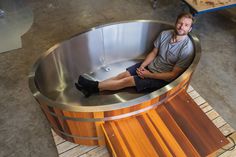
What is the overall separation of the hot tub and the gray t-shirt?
8 centimetres

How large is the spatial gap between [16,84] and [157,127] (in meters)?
1.60

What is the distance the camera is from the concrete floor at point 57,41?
1.97m

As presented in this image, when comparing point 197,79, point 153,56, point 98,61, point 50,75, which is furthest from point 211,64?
point 50,75

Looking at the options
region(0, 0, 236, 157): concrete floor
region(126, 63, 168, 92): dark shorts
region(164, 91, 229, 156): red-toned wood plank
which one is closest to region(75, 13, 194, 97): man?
region(126, 63, 168, 92): dark shorts

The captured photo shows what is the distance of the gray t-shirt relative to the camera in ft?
6.08

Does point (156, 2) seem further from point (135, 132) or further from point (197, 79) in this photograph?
point (135, 132)

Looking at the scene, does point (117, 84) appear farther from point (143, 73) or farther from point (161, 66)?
point (161, 66)

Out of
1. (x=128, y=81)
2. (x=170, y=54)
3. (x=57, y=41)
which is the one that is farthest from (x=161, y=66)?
(x=57, y=41)

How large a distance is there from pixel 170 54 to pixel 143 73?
11.1 inches

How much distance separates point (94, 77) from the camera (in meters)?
2.27

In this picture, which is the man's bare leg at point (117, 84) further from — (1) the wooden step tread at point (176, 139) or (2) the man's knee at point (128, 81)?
(1) the wooden step tread at point (176, 139)

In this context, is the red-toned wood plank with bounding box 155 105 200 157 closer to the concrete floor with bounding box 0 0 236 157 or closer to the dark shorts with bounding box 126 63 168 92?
the dark shorts with bounding box 126 63 168 92

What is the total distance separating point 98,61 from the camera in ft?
7.64

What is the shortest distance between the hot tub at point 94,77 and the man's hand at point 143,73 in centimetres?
17
